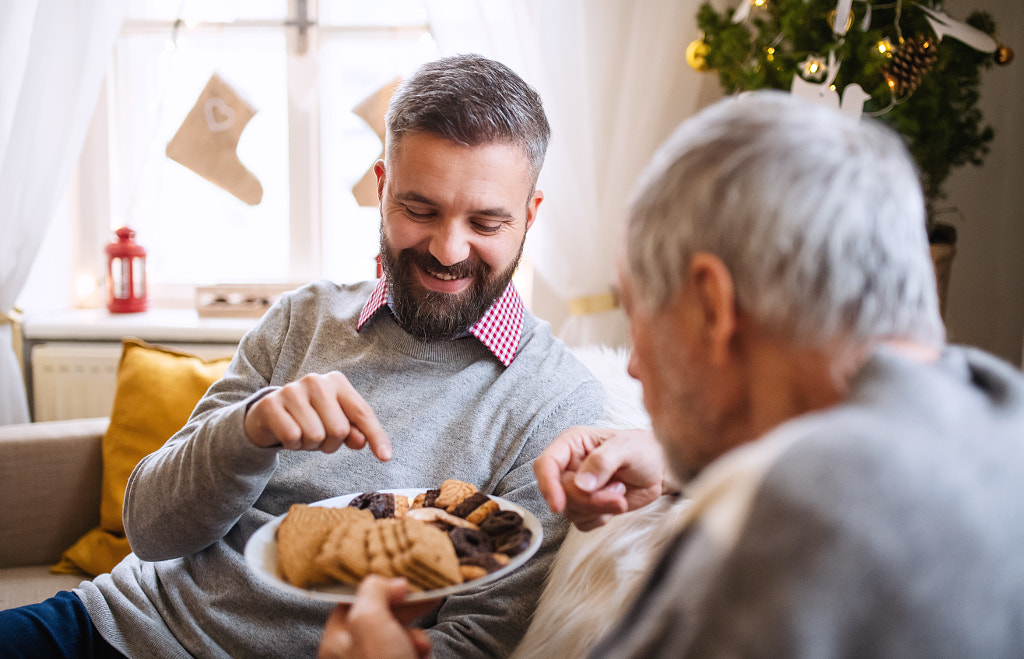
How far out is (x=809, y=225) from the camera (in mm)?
571

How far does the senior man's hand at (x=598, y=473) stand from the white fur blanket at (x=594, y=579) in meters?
0.04

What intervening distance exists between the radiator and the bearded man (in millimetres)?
1331

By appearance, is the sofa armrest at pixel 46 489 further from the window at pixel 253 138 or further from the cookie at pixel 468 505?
the cookie at pixel 468 505

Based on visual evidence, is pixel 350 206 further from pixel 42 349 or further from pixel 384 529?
pixel 384 529

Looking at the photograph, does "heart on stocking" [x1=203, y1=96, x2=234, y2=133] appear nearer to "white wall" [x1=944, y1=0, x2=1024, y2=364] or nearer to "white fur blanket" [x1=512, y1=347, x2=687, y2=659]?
"white fur blanket" [x1=512, y1=347, x2=687, y2=659]

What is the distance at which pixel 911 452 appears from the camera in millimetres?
470

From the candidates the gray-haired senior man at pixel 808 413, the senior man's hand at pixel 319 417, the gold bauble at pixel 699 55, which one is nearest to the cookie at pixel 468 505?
the senior man's hand at pixel 319 417

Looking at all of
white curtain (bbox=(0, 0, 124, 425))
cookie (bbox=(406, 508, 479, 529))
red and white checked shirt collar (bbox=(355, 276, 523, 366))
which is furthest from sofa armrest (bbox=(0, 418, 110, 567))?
cookie (bbox=(406, 508, 479, 529))

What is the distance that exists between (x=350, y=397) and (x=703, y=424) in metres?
0.47

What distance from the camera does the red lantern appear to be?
102 inches

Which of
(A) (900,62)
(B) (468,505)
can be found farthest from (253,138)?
(B) (468,505)

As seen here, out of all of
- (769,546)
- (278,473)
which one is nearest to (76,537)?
(278,473)

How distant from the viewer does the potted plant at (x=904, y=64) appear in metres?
1.65

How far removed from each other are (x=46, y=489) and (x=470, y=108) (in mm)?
1394
